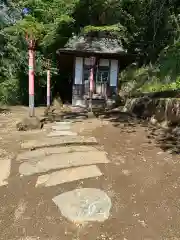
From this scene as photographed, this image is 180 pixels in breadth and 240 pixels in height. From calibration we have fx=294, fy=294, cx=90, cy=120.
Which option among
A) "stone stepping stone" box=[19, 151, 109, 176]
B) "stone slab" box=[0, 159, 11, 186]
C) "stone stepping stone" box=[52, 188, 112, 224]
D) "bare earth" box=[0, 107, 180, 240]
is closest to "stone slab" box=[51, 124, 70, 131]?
"bare earth" box=[0, 107, 180, 240]

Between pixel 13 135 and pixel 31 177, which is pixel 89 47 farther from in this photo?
pixel 31 177

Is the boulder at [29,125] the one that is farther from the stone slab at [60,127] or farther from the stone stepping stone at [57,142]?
the stone stepping stone at [57,142]

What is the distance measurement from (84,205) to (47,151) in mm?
2137

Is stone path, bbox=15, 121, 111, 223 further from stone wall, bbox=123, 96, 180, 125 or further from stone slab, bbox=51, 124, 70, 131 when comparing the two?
stone wall, bbox=123, 96, 180, 125

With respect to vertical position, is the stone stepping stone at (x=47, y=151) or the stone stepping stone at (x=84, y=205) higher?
the stone stepping stone at (x=47, y=151)

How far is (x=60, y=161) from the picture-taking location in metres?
4.95

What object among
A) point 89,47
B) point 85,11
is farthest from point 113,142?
point 85,11

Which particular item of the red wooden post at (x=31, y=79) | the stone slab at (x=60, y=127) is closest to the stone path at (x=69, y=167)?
the stone slab at (x=60, y=127)

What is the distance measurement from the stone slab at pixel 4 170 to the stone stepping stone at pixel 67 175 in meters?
0.53

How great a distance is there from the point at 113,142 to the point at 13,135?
2.45 metres

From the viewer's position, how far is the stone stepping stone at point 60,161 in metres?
4.67

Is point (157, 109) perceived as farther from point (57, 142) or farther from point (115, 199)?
point (115, 199)

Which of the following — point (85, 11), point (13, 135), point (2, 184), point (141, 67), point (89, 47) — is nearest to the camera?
point (2, 184)

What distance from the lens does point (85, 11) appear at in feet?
60.6
